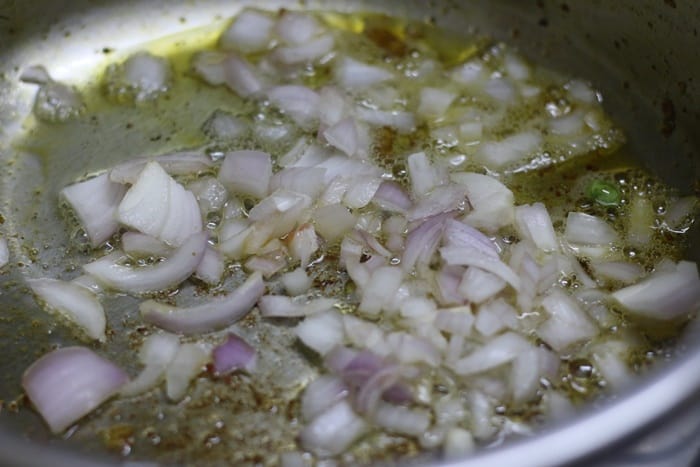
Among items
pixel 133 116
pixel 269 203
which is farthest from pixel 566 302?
pixel 133 116

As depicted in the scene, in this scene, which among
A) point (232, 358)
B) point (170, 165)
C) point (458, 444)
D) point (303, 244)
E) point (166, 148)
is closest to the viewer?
point (458, 444)

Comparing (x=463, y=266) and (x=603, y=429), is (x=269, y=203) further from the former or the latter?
(x=603, y=429)

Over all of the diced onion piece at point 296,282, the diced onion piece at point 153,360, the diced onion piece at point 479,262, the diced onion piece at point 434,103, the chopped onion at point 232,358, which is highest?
the diced onion piece at point 479,262

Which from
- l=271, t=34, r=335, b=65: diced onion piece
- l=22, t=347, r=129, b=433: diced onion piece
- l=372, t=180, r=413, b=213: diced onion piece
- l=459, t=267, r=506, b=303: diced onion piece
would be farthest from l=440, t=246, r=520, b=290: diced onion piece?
l=271, t=34, r=335, b=65: diced onion piece

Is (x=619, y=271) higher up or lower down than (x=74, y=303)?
higher up

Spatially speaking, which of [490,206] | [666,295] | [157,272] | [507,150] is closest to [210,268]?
[157,272]

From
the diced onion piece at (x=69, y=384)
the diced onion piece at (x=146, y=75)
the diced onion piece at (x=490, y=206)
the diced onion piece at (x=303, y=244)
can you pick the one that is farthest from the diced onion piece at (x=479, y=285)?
the diced onion piece at (x=146, y=75)

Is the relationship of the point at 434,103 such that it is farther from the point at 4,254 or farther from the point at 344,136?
the point at 4,254

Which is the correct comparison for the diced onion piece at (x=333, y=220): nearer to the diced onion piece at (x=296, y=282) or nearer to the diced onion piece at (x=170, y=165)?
the diced onion piece at (x=296, y=282)
